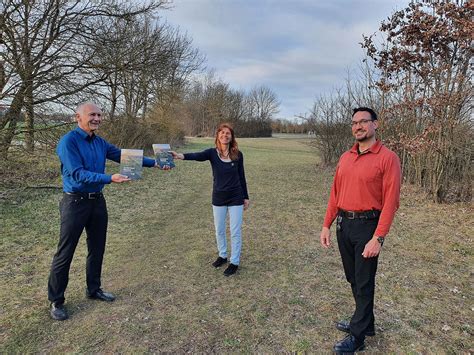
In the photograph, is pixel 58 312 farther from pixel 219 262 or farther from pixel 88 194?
pixel 219 262

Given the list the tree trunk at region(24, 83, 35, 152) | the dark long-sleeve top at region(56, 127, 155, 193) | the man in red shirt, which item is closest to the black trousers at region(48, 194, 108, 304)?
the dark long-sleeve top at region(56, 127, 155, 193)

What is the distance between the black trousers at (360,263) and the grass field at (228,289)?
0.39 metres

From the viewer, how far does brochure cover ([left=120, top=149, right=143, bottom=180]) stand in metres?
3.42

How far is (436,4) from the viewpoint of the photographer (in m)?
7.96

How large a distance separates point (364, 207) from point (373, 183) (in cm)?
21

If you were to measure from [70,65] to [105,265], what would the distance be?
25.9ft

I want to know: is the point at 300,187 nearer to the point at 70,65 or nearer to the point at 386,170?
the point at 70,65

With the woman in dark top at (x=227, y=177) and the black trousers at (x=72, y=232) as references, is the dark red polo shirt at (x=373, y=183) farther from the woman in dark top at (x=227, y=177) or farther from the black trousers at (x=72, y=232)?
the black trousers at (x=72, y=232)

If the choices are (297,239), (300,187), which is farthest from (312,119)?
(297,239)

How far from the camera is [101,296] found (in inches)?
146

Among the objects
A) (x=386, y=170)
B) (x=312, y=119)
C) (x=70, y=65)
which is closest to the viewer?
(x=386, y=170)

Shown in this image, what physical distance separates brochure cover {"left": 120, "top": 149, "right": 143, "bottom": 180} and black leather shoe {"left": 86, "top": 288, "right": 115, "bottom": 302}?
1.37 m

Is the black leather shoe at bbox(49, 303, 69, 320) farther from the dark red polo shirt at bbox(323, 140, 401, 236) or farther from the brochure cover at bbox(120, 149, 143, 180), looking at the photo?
the dark red polo shirt at bbox(323, 140, 401, 236)

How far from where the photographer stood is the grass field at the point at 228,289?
3113mm
